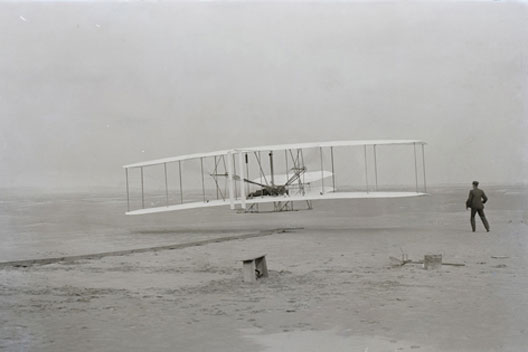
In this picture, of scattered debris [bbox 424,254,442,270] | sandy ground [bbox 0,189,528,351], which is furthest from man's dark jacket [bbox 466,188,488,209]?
scattered debris [bbox 424,254,442,270]

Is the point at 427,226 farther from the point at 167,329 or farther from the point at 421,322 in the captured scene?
the point at 167,329

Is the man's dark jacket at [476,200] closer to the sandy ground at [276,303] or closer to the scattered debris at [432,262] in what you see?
the sandy ground at [276,303]

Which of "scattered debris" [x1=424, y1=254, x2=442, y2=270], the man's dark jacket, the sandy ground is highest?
the man's dark jacket

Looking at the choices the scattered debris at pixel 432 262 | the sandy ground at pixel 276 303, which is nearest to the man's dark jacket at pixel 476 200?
the sandy ground at pixel 276 303

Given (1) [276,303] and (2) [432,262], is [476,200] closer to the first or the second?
(2) [432,262]

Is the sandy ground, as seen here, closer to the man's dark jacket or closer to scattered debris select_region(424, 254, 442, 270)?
scattered debris select_region(424, 254, 442, 270)

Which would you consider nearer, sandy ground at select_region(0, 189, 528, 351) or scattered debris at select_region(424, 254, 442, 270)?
sandy ground at select_region(0, 189, 528, 351)

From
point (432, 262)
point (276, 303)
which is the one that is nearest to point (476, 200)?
point (432, 262)

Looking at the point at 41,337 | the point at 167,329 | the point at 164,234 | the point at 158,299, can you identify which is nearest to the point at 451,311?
the point at 167,329
